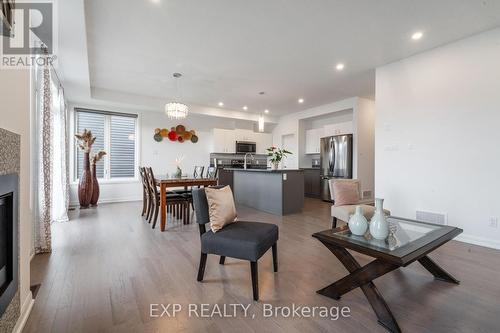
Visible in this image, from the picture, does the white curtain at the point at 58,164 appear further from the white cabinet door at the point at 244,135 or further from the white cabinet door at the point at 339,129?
the white cabinet door at the point at 339,129

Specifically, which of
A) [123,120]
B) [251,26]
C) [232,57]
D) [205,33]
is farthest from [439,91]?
[123,120]

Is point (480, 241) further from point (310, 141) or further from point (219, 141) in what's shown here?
Result: point (219, 141)

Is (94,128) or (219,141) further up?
(94,128)

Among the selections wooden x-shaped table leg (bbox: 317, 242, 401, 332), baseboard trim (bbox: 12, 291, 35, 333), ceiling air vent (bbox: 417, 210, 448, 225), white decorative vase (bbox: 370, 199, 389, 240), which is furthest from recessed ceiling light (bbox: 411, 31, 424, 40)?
baseboard trim (bbox: 12, 291, 35, 333)

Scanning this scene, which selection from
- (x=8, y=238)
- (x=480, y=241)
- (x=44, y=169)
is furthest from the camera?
(x=480, y=241)

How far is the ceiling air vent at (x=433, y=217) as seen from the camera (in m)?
3.30

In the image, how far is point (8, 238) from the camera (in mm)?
1311

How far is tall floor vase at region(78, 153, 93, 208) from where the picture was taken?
517cm

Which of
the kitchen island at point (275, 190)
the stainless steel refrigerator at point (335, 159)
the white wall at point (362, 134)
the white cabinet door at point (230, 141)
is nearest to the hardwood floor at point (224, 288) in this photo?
the kitchen island at point (275, 190)

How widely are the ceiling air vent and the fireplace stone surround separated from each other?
451 cm

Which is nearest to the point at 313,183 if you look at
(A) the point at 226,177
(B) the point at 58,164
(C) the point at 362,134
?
(C) the point at 362,134

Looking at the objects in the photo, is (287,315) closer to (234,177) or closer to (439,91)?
(439,91)

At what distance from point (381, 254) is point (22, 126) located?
257cm

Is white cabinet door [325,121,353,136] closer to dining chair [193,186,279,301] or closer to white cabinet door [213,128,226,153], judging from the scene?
white cabinet door [213,128,226,153]
